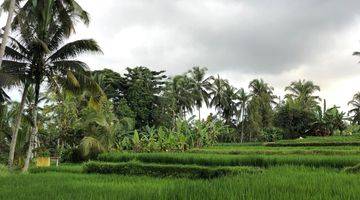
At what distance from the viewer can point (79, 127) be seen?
1073 inches

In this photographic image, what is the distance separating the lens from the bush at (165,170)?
12.1 meters

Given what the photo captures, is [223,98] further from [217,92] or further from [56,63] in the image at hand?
[56,63]

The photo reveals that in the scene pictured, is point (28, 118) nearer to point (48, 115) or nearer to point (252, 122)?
point (48, 115)

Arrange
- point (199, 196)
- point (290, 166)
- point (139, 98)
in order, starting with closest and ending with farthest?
point (199, 196)
point (290, 166)
point (139, 98)

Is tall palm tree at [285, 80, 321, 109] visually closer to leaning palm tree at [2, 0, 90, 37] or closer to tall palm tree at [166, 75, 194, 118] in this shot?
tall palm tree at [166, 75, 194, 118]

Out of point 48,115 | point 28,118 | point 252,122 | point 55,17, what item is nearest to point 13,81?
point 28,118

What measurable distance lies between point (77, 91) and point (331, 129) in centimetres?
2001

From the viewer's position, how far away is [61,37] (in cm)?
1911

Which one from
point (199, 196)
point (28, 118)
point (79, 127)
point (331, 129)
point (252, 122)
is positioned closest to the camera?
point (199, 196)

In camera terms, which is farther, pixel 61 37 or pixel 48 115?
pixel 48 115

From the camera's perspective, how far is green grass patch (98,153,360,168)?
12.3 meters

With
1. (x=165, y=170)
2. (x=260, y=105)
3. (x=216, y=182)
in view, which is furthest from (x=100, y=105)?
(x=260, y=105)

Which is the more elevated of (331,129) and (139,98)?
(139,98)

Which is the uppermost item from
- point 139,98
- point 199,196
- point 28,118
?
point 139,98
